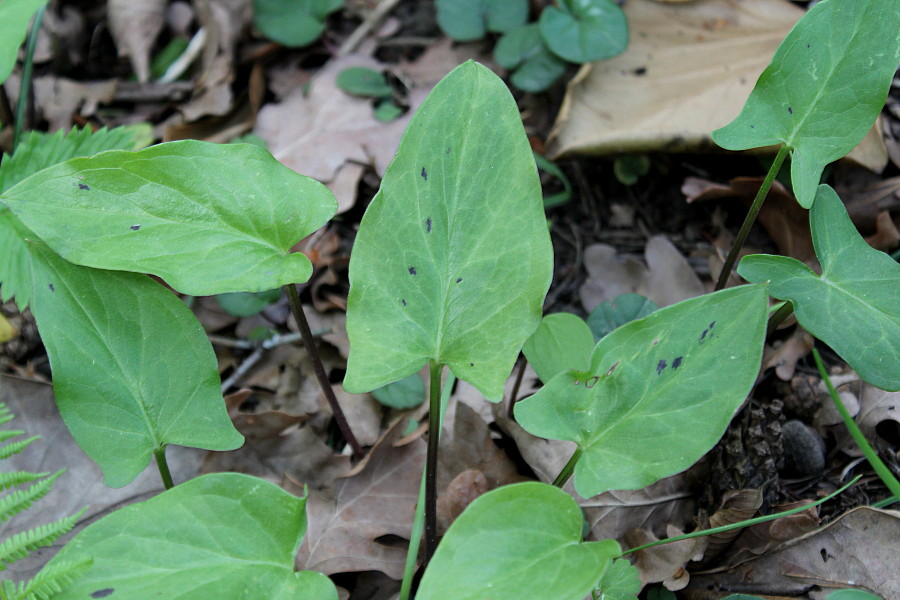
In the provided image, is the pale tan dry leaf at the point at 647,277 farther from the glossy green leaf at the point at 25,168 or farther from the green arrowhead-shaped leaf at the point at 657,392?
the glossy green leaf at the point at 25,168

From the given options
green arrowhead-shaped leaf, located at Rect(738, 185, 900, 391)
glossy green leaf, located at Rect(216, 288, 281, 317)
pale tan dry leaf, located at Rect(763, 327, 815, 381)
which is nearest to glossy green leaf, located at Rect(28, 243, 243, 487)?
glossy green leaf, located at Rect(216, 288, 281, 317)

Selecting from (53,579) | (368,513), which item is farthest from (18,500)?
(368,513)

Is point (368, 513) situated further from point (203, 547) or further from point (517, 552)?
point (517, 552)

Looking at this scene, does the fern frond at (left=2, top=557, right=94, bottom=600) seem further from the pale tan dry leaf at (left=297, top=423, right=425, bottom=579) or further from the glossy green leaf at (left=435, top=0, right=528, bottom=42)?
the glossy green leaf at (left=435, top=0, right=528, bottom=42)

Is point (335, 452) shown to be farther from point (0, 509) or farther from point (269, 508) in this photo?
point (0, 509)

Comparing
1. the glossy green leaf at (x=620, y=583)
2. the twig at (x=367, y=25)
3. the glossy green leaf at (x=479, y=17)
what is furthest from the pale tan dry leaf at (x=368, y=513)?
the twig at (x=367, y=25)

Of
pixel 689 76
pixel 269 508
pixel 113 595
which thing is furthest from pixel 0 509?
pixel 689 76
